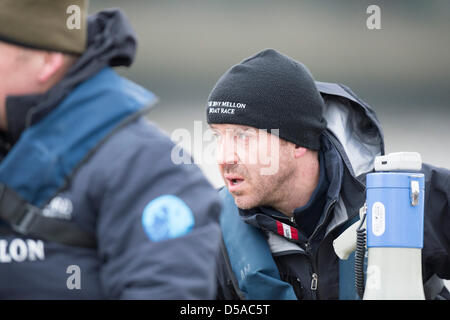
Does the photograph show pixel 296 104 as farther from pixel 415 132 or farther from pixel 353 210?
pixel 415 132

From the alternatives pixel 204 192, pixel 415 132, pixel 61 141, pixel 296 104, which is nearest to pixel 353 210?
pixel 296 104

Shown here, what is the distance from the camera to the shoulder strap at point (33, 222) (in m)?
1.22

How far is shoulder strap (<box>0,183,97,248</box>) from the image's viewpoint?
1219 millimetres

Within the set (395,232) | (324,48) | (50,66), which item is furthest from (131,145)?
(324,48)

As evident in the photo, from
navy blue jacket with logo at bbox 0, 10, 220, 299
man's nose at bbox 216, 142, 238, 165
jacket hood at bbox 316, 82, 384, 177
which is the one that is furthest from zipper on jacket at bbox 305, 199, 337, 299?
navy blue jacket with logo at bbox 0, 10, 220, 299

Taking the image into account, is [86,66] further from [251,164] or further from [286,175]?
[286,175]

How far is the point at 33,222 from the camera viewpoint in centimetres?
122

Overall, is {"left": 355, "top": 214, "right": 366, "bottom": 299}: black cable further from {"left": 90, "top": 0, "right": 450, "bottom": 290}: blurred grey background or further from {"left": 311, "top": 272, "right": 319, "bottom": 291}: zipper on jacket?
{"left": 90, "top": 0, "right": 450, "bottom": 290}: blurred grey background

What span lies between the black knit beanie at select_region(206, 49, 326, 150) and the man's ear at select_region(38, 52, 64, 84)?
91 cm

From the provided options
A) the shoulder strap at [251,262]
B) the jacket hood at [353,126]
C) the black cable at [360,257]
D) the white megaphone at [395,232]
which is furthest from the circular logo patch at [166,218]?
the jacket hood at [353,126]

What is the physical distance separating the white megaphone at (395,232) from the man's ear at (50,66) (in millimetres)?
785

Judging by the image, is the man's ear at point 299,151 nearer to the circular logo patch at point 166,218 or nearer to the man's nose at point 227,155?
the man's nose at point 227,155

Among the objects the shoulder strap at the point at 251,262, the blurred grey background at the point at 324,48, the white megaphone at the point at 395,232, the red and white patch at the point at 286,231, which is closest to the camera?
the white megaphone at the point at 395,232
